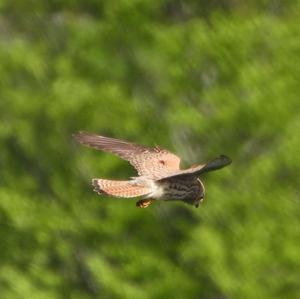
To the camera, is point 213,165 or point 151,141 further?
point 151,141

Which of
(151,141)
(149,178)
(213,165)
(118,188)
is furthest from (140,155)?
(151,141)

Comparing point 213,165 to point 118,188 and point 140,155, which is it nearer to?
point 118,188

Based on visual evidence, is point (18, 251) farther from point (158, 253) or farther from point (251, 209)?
point (251, 209)

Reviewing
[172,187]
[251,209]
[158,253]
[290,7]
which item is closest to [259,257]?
[251,209]

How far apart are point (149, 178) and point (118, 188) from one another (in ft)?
1.64

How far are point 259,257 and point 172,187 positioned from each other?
28.4ft

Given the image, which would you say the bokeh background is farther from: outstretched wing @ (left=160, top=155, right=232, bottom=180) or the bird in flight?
outstretched wing @ (left=160, top=155, right=232, bottom=180)

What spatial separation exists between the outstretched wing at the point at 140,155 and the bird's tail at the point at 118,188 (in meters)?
0.20

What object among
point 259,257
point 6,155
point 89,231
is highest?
point 6,155

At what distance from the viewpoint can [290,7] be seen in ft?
65.1

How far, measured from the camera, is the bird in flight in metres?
8.46

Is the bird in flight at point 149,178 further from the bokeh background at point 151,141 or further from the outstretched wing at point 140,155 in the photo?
the bokeh background at point 151,141

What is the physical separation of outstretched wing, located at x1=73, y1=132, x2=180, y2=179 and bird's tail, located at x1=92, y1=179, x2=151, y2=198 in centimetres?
20

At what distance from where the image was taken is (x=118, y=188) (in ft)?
27.4
